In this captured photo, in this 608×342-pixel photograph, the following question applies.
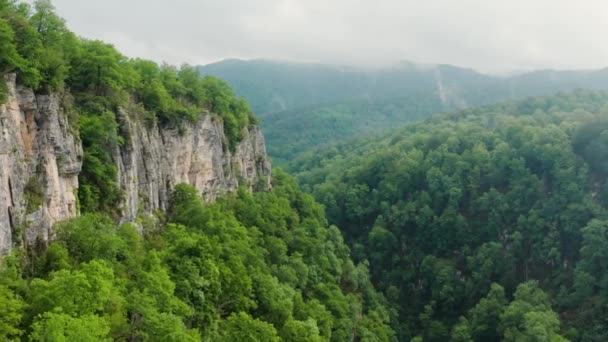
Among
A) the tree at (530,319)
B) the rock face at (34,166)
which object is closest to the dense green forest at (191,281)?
the rock face at (34,166)

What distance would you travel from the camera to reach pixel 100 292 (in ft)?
101

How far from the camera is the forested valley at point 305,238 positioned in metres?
34.6

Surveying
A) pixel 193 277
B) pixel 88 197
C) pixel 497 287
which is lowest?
pixel 497 287

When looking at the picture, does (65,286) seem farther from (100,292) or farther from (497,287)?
(497,287)

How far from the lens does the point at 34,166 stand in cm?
3684

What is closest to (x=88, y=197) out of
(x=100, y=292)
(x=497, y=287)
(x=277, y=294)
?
(x=100, y=292)

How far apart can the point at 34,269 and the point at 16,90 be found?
11249 mm

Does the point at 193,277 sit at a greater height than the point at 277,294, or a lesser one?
greater

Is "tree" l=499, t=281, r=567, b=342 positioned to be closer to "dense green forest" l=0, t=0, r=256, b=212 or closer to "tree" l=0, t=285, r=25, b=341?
"dense green forest" l=0, t=0, r=256, b=212

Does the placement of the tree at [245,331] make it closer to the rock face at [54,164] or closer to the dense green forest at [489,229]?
the rock face at [54,164]

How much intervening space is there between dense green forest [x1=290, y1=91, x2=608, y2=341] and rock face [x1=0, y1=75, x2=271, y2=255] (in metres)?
49.3

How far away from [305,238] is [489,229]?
1684 inches

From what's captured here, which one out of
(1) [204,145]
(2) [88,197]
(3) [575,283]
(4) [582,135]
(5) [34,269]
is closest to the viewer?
(5) [34,269]

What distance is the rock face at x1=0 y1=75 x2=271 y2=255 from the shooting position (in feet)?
111
